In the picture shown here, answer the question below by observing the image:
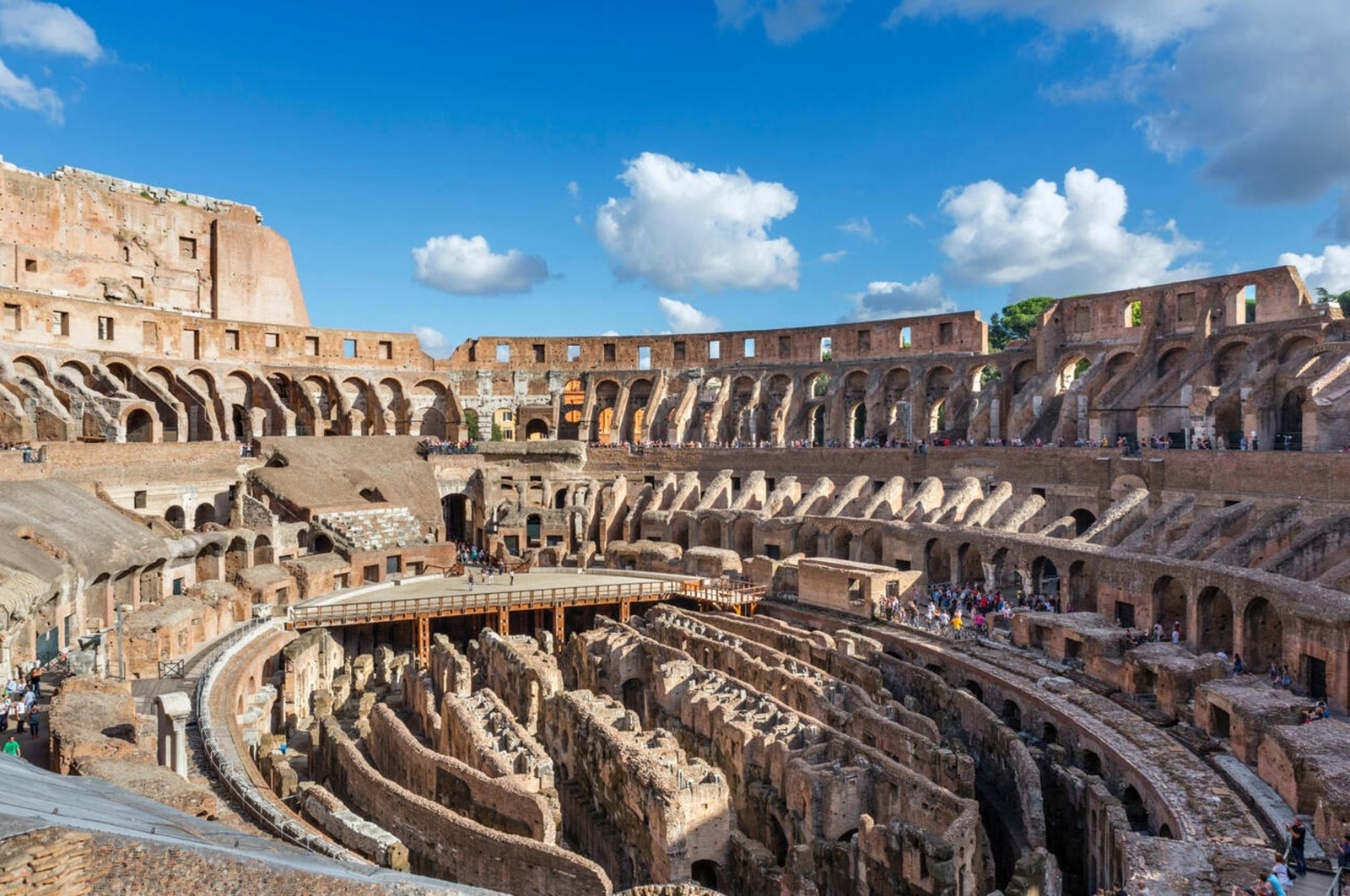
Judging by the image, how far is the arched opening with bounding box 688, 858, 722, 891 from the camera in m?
15.6

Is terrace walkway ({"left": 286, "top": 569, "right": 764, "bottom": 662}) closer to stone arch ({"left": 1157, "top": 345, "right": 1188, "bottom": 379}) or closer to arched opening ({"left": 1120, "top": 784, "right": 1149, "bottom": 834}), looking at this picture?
arched opening ({"left": 1120, "top": 784, "right": 1149, "bottom": 834})

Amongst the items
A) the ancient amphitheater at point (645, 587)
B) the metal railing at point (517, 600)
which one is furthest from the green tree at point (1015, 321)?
the metal railing at point (517, 600)

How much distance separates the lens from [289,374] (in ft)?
159

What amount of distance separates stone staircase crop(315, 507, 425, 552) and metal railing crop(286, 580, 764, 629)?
475 cm

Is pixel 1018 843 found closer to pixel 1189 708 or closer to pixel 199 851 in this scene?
pixel 1189 708

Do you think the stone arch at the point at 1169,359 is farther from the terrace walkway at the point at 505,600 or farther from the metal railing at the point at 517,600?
the metal railing at the point at 517,600

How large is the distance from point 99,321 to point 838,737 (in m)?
38.2

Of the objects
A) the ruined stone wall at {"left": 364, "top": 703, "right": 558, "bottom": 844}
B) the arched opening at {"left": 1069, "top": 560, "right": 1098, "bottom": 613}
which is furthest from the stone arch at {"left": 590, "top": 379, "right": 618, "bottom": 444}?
the ruined stone wall at {"left": 364, "top": 703, "right": 558, "bottom": 844}

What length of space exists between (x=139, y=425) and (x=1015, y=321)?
57.6 metres

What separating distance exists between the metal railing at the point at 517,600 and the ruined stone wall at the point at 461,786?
1042 cm

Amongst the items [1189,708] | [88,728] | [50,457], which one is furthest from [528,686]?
[50,457]

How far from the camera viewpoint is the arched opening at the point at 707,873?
1565 cm

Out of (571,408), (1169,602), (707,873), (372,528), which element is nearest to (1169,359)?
(1169,602)

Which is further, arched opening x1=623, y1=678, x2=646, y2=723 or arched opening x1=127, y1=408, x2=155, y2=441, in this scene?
arched opening x1=127, y1=408, x2=155, y2=441
